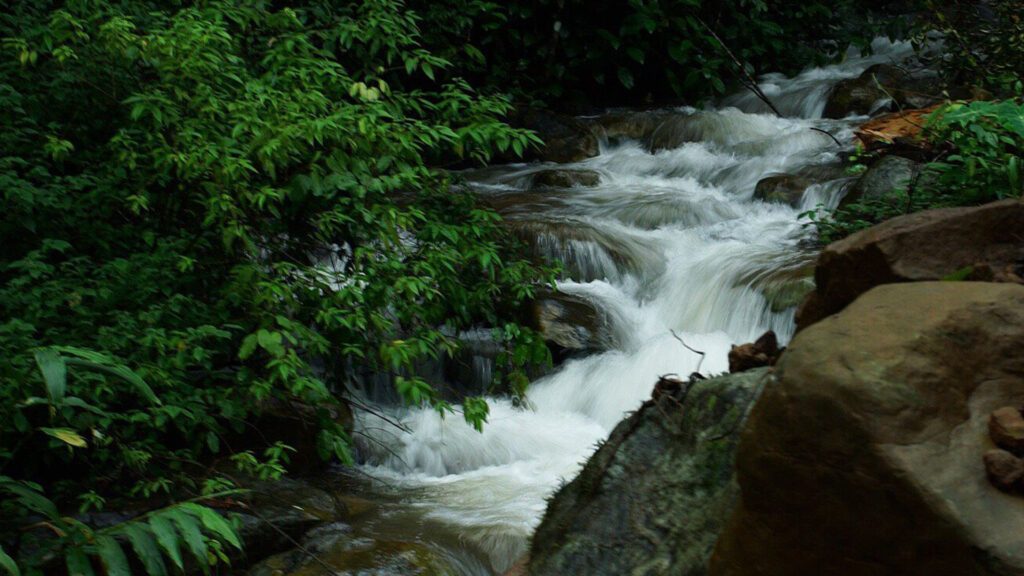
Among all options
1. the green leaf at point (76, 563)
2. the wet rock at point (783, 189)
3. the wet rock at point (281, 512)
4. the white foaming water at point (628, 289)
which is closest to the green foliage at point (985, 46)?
the white foaming water at point (628, 289)

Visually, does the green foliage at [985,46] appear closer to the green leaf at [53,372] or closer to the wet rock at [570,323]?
the wet rock at [570,323]

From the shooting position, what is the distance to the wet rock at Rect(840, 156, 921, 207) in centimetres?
696

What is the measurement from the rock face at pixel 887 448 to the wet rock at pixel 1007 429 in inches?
0.7

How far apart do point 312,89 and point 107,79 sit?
1340mm

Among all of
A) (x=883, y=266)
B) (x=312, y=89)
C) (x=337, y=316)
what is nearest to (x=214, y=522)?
(x=883, y=266)

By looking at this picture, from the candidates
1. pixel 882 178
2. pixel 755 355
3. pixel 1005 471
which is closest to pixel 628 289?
pixel 882 178

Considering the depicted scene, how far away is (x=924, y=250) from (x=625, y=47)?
32.8 ft

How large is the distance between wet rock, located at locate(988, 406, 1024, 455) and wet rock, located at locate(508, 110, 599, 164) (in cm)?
910

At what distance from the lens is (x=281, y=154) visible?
4.53 meters

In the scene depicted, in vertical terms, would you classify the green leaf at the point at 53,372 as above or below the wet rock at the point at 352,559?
above

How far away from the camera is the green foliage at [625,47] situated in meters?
12.0

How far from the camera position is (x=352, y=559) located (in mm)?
4273

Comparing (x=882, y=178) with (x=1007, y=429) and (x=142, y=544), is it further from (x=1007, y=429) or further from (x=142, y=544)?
(x=142, y=544)

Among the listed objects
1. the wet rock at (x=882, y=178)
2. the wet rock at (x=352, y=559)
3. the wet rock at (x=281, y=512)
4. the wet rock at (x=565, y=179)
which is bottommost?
the wet rock at (x=352, y=559)
